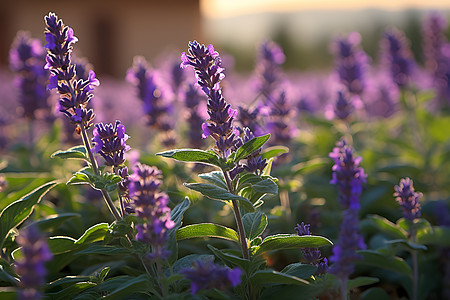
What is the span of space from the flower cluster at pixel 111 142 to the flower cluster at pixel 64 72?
103 mm

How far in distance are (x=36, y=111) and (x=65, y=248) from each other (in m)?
2.22

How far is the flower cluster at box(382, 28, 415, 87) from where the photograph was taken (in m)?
4.80

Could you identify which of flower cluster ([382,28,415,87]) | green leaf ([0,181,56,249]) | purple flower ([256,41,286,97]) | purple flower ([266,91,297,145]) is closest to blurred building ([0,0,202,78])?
flower cluster ([382,28,415,87])

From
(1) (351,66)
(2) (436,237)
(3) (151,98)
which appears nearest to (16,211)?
(3) (151,98)

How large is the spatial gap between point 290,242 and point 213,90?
67 cm

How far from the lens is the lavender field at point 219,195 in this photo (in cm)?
191

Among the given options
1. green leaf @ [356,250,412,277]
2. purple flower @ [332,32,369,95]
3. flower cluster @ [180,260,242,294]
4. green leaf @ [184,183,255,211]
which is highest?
purple flower @ [332,32,369,95]

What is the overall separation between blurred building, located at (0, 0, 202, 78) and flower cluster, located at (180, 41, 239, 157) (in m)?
22.5

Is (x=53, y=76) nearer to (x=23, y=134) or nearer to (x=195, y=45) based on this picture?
(x=195, y=45)

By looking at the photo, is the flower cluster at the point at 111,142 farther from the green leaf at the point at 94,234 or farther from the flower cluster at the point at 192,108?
the flower cluster at the point at 192,108

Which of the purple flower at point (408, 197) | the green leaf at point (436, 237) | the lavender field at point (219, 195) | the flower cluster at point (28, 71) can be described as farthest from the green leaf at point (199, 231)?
the flower cluster at point (28, 71)

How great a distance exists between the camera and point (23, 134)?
21.2 ft

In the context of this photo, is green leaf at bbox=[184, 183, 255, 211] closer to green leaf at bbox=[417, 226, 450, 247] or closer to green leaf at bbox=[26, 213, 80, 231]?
green leaf at bbox=[26, 213, 80, 231]

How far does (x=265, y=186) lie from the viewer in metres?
1.96
